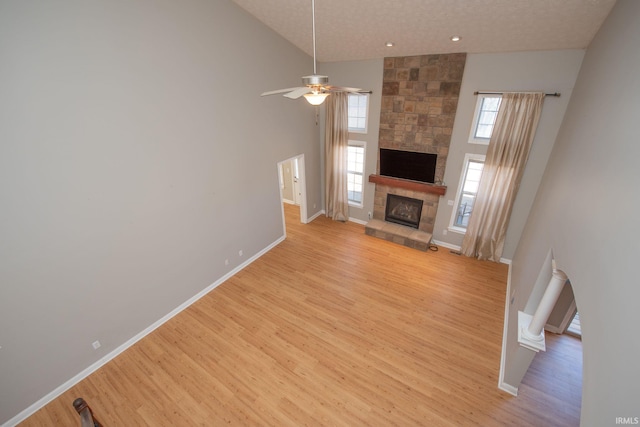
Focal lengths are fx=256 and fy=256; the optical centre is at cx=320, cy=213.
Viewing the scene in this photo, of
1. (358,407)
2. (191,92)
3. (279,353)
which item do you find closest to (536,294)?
(358,407)

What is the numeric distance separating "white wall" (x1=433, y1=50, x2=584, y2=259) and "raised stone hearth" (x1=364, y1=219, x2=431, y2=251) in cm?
124

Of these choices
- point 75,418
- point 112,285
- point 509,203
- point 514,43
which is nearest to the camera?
point 75,418

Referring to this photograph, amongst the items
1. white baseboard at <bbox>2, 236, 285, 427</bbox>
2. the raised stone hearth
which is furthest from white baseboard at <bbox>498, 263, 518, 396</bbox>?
white baseboard at <bbox>2, 236, 285, 427</bbox>

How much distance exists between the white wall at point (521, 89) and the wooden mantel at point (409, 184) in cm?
23

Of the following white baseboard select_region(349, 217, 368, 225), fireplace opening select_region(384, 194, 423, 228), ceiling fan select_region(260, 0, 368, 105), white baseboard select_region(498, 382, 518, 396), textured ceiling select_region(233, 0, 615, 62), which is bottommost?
white baseboard select_region(498, 382, 518, 396)

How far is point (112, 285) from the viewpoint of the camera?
11.4 feet

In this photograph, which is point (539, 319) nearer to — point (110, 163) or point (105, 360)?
point (110, 163)

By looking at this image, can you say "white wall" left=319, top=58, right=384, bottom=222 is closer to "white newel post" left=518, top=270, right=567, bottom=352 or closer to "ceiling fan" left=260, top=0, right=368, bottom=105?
"ceiling fan" left=260, top=0, right=368, bottom=105

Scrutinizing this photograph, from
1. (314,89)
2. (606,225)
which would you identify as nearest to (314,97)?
(314,89)

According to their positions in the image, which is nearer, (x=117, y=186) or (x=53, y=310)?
(x=53, y=310)

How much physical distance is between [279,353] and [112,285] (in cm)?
250

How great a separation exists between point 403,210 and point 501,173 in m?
2.26

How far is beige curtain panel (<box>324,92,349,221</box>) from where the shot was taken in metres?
6.43

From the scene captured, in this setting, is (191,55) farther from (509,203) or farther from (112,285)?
(509,203)
